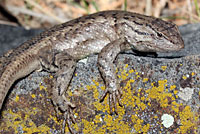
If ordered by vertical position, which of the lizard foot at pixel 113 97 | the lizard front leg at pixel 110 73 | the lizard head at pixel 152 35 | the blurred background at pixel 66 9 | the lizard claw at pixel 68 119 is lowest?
the lizard claw at pixel 68 119

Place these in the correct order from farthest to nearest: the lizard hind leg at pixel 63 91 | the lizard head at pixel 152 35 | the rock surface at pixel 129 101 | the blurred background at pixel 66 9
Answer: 1. the blurred background at pixel 66 9
2. the lizard head at pixel 152 35
3. the lizard hind leg at pixel 63 91
4. the rock surface at pixel 129 101

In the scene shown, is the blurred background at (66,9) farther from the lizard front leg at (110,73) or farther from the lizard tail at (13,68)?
the lizard front leg at (110,73)

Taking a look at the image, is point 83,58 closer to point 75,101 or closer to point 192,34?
point 75,101

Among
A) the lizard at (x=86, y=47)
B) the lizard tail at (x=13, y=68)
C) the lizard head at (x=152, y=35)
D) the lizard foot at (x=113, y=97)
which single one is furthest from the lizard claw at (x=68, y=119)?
the lizard head at (x=152, y=35)

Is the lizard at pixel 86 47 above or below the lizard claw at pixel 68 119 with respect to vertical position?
above

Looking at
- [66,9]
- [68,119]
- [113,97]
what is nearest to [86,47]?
[113,97]

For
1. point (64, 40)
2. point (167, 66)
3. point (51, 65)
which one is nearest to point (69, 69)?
point (51, 65)
